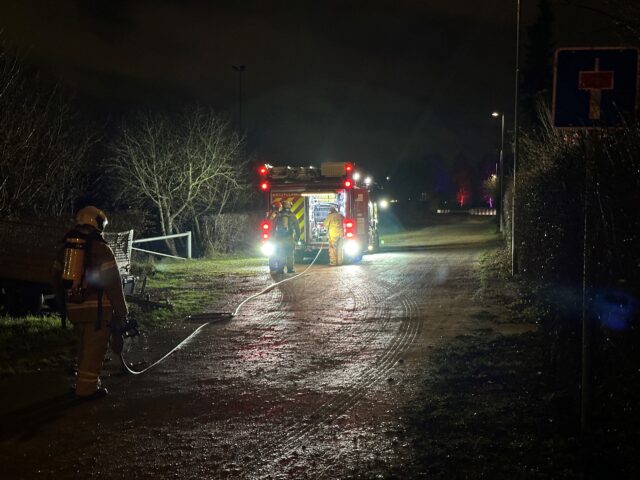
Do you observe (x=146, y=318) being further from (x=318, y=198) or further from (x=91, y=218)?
(x=318, y=198)

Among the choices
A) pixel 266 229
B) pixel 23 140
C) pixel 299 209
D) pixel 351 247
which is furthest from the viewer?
pixel 299 209

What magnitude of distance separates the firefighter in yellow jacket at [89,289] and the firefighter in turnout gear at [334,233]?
40.3 ft

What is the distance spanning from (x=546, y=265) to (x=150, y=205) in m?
22.2

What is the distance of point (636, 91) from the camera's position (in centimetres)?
462

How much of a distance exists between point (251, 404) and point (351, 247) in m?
13.2

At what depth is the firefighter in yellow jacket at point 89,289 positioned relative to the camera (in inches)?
246

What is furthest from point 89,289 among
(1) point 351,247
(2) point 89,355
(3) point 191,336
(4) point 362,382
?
(1) point 351,247

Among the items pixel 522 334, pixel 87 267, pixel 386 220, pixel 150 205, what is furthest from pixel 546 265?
pixel 386 220

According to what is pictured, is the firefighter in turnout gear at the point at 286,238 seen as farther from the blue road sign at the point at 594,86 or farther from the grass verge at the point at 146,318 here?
the blue road sign at the point at 594,86

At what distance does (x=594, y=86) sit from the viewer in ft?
15.4

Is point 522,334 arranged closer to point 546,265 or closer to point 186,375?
point 546,265

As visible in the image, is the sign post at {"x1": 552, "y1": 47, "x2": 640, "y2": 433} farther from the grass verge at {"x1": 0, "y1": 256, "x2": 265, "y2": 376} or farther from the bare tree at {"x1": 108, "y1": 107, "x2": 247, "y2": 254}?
the bare tree at {"x1": 108, "y1": 107, "x2": 247, "y2": 254}

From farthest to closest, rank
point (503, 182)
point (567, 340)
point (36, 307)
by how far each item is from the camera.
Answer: point (503, 182) < point (36, 307) < point (567, 340)

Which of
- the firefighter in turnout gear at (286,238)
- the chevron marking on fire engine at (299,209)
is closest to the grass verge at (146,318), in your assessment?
the firefighter in turnout gear at (286,238)
